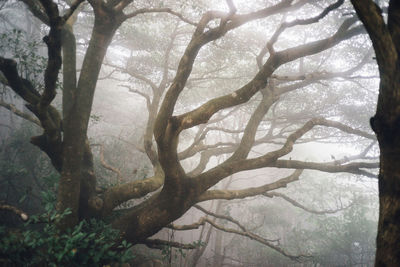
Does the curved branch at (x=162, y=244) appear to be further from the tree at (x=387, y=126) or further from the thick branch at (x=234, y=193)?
the tree at (x=387, y=126)

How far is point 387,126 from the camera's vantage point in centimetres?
198

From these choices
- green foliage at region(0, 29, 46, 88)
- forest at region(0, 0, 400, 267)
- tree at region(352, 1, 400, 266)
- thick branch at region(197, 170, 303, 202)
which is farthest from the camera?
thick branch at region(197, 170, 303, 202)

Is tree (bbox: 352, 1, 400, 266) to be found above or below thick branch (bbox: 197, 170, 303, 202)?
above

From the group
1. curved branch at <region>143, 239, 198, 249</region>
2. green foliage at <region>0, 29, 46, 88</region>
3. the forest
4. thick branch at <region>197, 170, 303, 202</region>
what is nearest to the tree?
the forest

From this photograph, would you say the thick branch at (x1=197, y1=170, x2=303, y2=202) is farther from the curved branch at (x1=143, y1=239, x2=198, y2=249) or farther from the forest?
the curved branch at (x1=143, y1=239, x2=198, y2=249)

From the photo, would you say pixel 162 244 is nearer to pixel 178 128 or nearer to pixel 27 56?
pixel 178 128

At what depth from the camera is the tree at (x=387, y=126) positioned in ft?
6.00

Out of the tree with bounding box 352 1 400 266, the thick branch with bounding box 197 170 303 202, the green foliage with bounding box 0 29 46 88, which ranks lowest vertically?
the thick branch with bounding box 197 170 303 202

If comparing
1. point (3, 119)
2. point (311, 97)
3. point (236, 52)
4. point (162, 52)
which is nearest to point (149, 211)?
point (236, 52)

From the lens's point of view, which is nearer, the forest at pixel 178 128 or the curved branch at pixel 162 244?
the forest at pixel 178 128

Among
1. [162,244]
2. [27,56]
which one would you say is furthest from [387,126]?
[27,56]

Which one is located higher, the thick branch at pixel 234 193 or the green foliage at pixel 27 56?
the green foliage at pixel 27 56

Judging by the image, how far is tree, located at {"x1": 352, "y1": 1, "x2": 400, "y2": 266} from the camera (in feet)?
6.00

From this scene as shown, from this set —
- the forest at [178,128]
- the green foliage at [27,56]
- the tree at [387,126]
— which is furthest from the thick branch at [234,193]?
the green foliage at [27,56]
